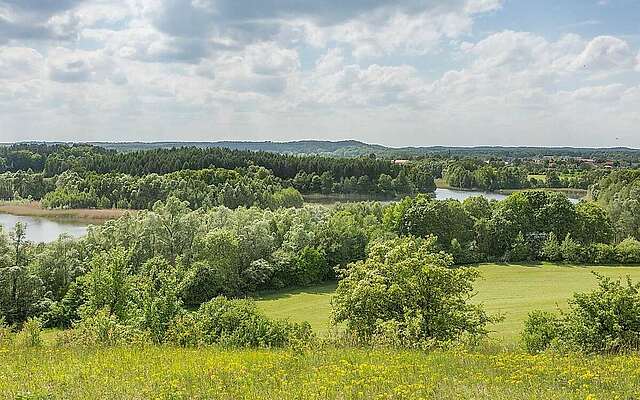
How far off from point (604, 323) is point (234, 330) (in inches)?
377

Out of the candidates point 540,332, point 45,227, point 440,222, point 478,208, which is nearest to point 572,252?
point 478,208

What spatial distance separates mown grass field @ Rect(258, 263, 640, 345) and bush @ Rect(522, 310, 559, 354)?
10.4 m

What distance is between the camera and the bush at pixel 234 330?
45.8ft

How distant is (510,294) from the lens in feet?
137

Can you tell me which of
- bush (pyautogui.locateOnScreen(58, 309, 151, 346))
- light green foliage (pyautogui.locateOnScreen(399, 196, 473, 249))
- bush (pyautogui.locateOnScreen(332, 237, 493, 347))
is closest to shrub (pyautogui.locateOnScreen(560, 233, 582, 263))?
light green foliage (pyautogui.locateOnScreen(399, 196, 473, 249))

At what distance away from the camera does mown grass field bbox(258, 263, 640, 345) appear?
35.4 m

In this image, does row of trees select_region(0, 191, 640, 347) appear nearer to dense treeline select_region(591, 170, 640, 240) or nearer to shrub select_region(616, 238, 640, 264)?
shrub select_region(616, 238, 640, 264)

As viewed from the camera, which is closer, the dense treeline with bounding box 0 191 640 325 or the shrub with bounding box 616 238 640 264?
the dense treeline with bounding box 0 191 640 325

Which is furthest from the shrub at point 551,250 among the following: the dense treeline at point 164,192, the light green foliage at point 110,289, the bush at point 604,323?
the dense treeline at point 164,192

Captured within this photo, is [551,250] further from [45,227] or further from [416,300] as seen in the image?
[45,227]

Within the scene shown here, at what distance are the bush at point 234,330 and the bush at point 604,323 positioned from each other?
6.18 metres

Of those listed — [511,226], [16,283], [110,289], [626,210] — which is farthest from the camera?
[626,210]

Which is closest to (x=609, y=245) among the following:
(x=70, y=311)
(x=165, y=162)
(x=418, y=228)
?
(x=418, y=228)

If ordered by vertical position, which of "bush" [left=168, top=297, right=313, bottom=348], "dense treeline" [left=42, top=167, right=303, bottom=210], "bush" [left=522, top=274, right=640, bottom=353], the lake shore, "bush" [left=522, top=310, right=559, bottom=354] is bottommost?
the lake shore
